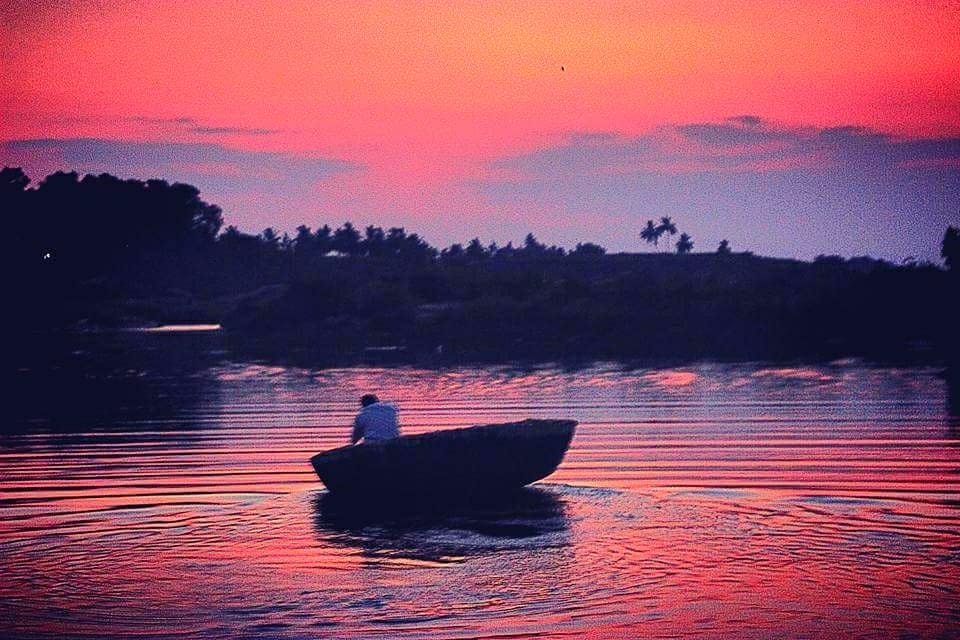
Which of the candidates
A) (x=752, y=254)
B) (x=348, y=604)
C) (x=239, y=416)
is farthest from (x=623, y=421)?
(x=752, y=254)

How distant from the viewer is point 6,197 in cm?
15488

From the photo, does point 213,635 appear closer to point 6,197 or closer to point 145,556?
point 145,556

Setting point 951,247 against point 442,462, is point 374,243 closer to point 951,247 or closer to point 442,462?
point 951,247

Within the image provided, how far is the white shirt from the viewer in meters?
22.9

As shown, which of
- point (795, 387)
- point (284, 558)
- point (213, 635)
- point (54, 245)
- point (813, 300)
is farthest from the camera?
point (54, 245)

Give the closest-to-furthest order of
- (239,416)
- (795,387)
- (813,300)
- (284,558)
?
(284,558) → (239,416) → (795,387) → (813,300)

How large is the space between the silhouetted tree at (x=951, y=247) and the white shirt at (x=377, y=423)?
79.1m

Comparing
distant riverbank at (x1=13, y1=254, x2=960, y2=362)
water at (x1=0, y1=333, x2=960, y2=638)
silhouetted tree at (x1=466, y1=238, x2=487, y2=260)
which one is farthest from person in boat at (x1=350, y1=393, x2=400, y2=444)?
silhouetted tree at (x1=466, y1=238, x2=487, y2=260)

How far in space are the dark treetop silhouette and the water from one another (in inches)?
1428

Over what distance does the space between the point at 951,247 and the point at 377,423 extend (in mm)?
81557

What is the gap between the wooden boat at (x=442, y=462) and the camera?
71.8ft

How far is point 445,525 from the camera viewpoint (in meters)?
19.8

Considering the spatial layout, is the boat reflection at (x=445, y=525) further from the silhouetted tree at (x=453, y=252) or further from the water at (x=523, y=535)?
Answer: the silhouetted tree at (x=453, y=252)

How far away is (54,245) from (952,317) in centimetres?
9811
